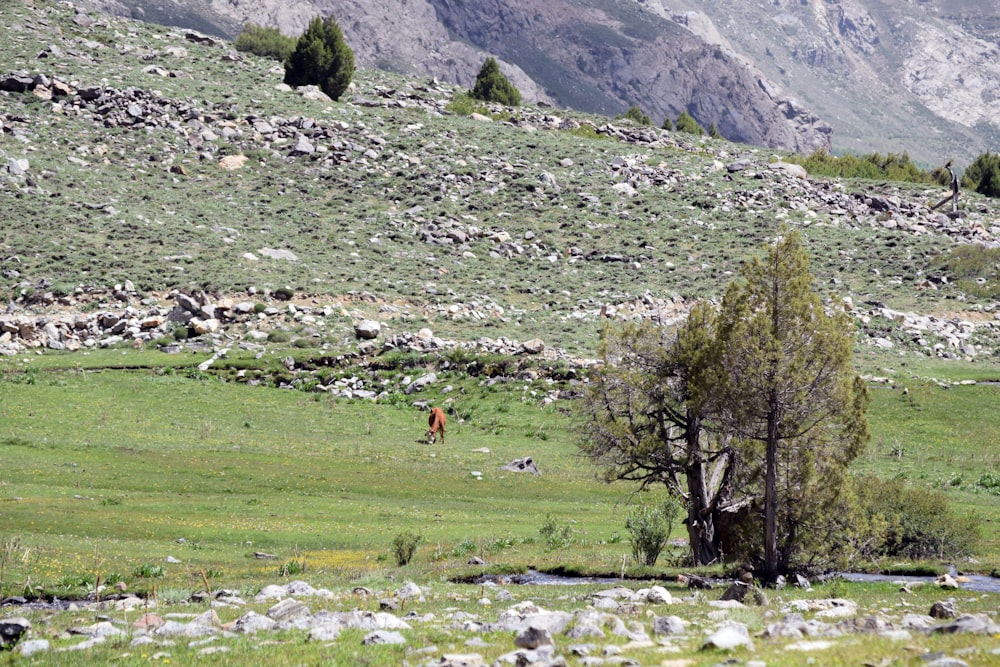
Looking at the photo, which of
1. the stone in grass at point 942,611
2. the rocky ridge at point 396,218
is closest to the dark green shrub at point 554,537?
the stone in grass at point 942,611

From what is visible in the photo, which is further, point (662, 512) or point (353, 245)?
point (353, 245)

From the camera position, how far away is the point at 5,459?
39125mm

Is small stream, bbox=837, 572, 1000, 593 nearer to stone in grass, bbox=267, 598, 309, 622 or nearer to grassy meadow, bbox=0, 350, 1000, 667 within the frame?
grassy meadow, bbox=0, 350, 1000, 667

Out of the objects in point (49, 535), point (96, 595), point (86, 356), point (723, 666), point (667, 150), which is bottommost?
point (86, 356)

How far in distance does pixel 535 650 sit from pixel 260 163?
100812mm

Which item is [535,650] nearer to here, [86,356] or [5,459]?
[5,459]

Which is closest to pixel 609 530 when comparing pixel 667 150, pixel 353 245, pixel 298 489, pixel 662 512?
pixel 662 512

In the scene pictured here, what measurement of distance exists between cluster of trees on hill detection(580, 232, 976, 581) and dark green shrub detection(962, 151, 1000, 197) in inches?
4459

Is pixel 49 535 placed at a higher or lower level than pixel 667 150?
lower

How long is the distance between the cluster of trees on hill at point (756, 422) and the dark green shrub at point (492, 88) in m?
124

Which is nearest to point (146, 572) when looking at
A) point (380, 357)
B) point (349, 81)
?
point (380, 357)

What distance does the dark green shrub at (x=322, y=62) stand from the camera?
130m

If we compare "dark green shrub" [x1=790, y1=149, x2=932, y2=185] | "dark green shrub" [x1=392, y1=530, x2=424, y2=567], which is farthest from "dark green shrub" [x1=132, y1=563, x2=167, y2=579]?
"dark green shrub" [x1=790, y1=149, x2=932, y2=185]

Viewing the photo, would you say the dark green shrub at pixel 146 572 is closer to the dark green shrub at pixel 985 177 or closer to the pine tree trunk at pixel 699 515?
the pine tree trunk at pixel 699 515
